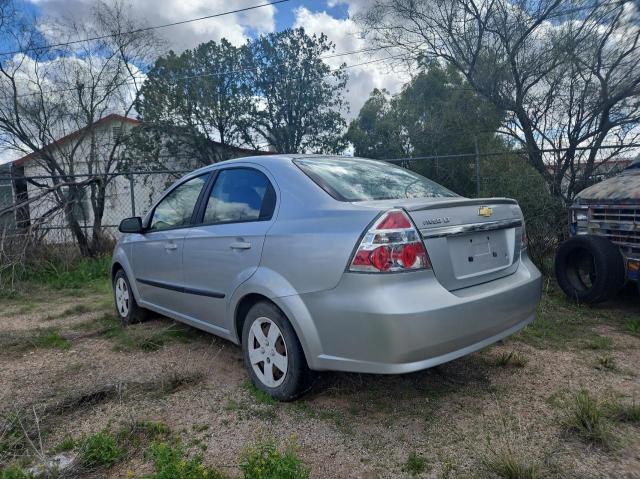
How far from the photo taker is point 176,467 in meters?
1.98

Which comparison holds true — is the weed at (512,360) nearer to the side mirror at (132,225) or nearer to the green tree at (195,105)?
the side mirror at (132,225)

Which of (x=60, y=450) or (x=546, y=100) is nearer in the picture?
(x=60, y=450)

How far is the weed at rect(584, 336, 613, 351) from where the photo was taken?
369cm

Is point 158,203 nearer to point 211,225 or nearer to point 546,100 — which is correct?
point 211,225

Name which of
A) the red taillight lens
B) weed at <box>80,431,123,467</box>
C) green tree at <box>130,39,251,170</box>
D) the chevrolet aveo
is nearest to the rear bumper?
the chevrolet aveo

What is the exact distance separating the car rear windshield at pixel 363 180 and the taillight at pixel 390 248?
16.3 inches

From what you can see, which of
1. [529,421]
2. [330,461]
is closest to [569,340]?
[529,421]

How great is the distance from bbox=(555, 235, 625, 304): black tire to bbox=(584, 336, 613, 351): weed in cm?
86

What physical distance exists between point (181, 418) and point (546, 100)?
26.3 ft

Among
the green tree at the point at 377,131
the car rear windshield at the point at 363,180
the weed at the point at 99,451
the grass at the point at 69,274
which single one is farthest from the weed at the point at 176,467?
the green tree at the point at 377,131

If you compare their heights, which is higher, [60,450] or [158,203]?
[158,203]

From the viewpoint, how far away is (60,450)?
2395 mm

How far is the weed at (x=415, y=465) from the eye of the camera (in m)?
2.14

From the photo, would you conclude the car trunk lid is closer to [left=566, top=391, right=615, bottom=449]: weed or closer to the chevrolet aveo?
the chevrolet aveo
